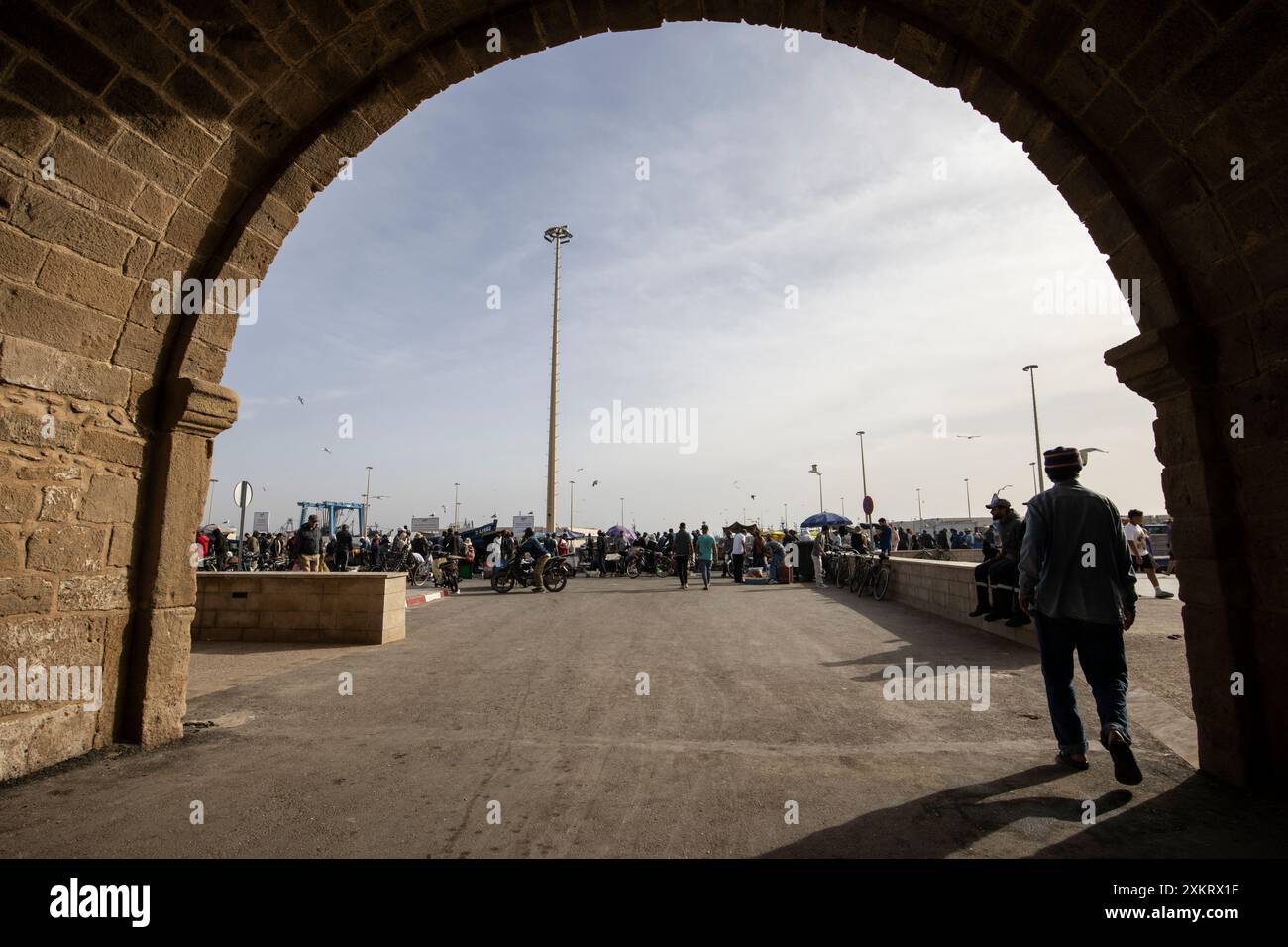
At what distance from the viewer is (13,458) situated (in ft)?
11.4

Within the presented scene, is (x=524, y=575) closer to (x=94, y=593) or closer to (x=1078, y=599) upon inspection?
(x=94, y=593)

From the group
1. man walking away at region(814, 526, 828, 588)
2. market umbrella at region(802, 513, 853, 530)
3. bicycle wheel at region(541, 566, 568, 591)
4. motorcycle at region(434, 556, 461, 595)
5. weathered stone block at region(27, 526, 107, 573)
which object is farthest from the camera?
market umbrella at region(802, 513, 853, 530)

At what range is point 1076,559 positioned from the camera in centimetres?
355

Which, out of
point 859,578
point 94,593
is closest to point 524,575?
point 859,578

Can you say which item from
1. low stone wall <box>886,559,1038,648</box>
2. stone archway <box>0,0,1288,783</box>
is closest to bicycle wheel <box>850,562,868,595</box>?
low stone wall <box>886,559,1038,648</box>

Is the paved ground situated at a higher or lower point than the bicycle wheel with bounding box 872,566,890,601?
lower

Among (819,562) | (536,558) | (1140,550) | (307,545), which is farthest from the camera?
(819,562)

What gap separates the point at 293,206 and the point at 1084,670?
20.3 feet

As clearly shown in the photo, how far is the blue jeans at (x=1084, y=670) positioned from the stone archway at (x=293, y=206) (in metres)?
0.54

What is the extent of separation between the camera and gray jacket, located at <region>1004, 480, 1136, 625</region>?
348 cm

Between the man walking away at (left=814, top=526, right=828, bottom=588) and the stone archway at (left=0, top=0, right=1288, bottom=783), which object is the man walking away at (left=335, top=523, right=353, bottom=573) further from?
the stone archway at (left=0, top=0, right=1288, bottom=783)

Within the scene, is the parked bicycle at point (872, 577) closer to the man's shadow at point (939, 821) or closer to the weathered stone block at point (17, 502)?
the man's shadow at point (939, 821)

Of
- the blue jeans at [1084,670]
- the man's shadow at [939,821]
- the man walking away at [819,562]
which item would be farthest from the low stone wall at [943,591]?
the man's shadow at [939,821]
